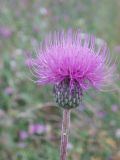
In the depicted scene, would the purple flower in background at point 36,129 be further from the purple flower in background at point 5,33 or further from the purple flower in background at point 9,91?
the purple flower in background at point 5,33

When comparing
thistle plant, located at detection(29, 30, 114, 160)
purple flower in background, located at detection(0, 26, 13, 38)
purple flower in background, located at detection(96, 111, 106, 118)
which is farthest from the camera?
purple flower in background, located at detection(0, 26, 13, 38)

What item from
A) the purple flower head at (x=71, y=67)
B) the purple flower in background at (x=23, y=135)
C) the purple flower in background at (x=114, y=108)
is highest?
the purple flower in background at (x=114, y=108)

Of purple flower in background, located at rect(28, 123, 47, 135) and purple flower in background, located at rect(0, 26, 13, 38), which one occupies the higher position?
purple flower in background, located at rect(0, 26, 13, 38)

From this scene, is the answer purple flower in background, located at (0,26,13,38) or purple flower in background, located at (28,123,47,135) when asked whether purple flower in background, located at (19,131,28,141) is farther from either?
purple flower in background, located at (0,26,13,38)

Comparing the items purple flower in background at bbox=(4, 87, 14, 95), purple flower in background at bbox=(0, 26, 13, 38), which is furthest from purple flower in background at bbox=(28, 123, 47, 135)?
purple flower in background at bbox=(0, 26, 13, 38)

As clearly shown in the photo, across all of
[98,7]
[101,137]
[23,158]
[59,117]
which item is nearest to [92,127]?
[101,137]

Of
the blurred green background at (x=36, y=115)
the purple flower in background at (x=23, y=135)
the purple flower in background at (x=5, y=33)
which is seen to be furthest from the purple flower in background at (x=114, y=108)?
the purple flower in background at (x=5, y=33)

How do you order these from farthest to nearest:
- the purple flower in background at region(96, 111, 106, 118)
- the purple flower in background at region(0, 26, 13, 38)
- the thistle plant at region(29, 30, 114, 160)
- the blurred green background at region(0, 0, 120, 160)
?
the purple flower in background at region(0, 26, 13, 38), the purple flower in background at region(96, 111, 106, 118), the blurred green background at region(0, 0, 120, 160), the thistle plant at region(29, 30, 114, 160)

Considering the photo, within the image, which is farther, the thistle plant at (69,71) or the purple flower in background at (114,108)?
the purple flower in background at (114,108)
